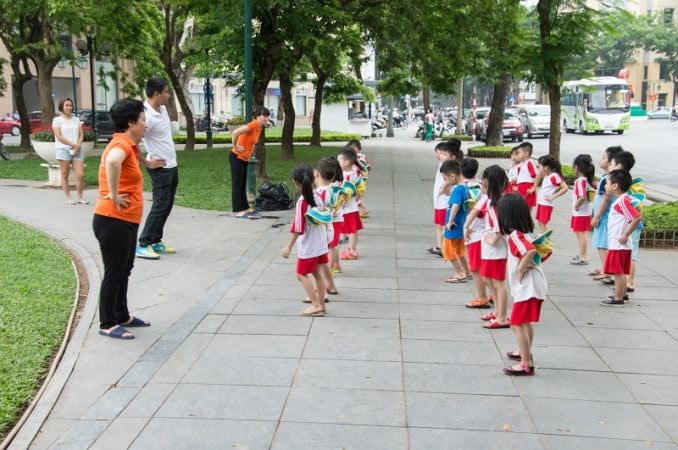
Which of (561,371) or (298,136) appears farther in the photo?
(298,136)

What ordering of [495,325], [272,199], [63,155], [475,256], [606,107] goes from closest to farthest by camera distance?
[495,325], [475,256], [63,155], [272,199], [606,107]

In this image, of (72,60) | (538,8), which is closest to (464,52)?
(538,8)

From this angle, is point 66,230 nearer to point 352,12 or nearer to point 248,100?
point 248,100

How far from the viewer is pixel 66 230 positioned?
1020cm

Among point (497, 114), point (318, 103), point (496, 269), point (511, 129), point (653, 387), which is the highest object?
point (318, 103)

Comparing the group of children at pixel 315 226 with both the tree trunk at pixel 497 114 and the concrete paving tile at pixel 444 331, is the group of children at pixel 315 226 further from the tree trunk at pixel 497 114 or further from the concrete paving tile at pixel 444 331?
the tree trunk at pixel 497 114

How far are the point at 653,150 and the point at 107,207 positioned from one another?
1067 inches

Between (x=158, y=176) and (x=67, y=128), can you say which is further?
(x=67, y=128)

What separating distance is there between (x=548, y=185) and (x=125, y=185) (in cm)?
536

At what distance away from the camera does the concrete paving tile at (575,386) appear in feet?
16.0

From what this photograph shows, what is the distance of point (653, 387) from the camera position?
507 cm

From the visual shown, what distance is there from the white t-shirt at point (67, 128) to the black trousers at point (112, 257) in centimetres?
671

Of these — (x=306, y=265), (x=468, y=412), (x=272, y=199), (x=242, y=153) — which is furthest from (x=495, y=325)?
(x=272, y=199)

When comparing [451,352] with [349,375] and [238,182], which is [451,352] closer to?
[349,375]
